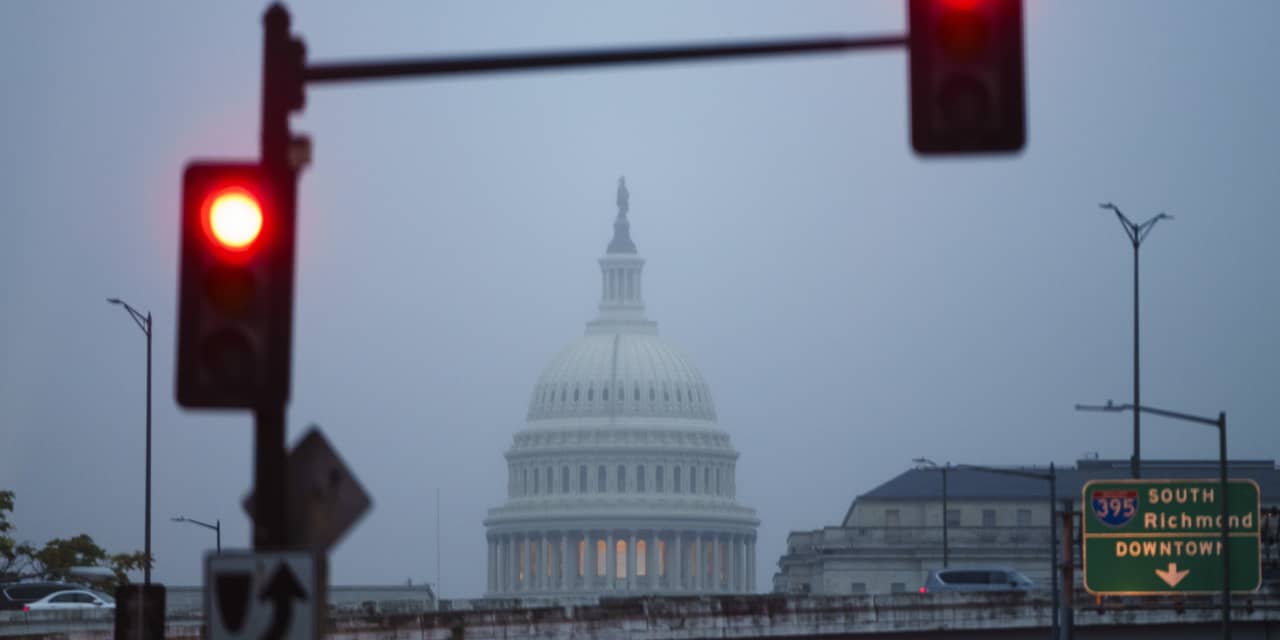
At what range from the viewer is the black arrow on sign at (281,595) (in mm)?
13133

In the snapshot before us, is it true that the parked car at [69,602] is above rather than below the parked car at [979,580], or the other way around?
below

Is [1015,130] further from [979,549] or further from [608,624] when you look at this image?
[979,549]

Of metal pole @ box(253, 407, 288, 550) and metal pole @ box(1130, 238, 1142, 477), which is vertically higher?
metal pole @ box(1130, 238, 1142, 477)

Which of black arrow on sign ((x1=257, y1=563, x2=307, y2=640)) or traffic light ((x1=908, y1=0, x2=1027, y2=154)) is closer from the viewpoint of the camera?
traffic light ((x1=908, y1=0, x2=1027, y2=154))

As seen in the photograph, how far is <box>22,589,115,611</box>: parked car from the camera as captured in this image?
7138 centimetres

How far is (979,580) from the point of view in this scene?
295 feet

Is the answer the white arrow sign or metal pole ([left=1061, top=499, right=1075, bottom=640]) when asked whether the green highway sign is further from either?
metal pole ([left=1061, top=499, right=1075, bottom=640])

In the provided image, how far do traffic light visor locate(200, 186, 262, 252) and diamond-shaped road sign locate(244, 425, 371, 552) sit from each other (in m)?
1.37

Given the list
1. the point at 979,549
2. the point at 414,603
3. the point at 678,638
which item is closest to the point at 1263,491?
the point at 979,549

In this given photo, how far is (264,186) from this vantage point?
1305cm

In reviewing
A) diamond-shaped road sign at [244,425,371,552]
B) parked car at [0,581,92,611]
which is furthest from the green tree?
diamond-shaped road sign at [244,425,371,552]

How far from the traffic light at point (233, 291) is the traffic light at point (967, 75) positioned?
322 centimetres

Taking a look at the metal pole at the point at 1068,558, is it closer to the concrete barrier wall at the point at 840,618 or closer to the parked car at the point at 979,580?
the concrete barrier wall at the point at 840,618

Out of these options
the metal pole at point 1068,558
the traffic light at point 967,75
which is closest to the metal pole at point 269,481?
the traffic light at point 967,75
